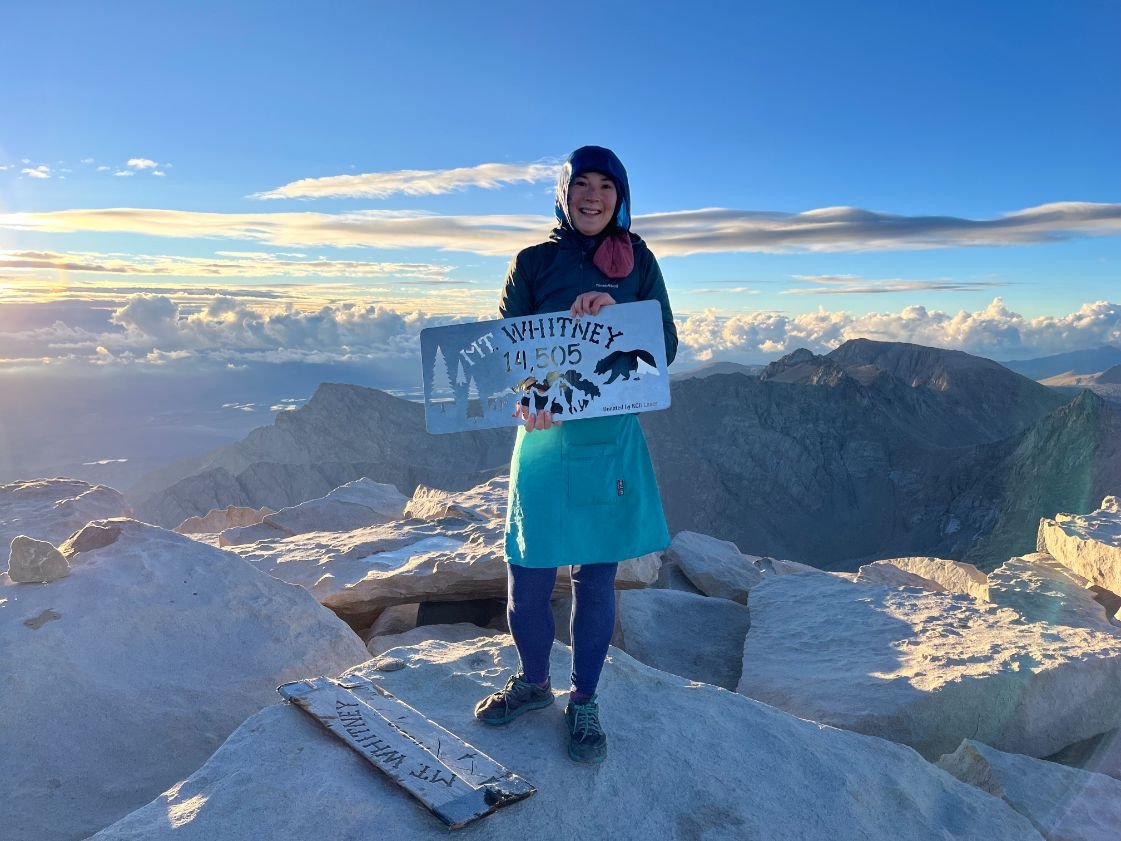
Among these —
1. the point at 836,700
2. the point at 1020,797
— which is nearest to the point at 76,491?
the point at 836,700

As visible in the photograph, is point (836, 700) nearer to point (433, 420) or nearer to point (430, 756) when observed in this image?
point (430, 756)

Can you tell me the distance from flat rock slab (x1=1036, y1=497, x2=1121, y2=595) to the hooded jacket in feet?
18.3

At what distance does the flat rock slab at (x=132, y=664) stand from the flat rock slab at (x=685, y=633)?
2021 millimetres

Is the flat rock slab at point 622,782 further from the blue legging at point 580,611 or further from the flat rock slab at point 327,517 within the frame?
the flat rock slab at point 327,517

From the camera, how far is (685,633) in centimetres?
607

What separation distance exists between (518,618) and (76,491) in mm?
8724

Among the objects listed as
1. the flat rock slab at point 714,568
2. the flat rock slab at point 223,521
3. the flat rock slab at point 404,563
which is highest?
the flat rock slab at point 404,563

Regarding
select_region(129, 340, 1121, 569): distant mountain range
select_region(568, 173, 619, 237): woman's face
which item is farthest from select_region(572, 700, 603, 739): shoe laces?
select_region(129, 340, 1121, 569): distant mountain range

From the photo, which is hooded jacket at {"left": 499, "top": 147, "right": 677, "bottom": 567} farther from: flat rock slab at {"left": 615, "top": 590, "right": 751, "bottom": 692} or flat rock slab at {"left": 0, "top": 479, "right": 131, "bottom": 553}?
flat rock slab at {"left": 0, "top": 479, "right": 131, "bottom": 553}

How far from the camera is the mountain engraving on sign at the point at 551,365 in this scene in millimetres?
3000

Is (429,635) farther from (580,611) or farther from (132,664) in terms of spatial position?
(580,611)

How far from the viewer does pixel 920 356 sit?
106 meters

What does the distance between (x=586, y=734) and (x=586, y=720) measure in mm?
61

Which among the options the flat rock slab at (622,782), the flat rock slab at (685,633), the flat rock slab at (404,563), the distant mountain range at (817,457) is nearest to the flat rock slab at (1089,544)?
the flat rock slab at (685,633)
